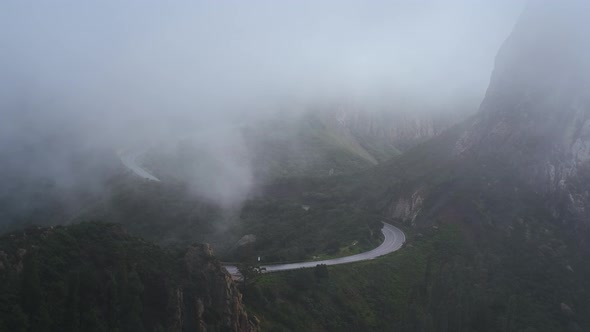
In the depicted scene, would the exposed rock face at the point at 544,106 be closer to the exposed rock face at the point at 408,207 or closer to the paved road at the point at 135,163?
the exposed rock face at the point at 408,207

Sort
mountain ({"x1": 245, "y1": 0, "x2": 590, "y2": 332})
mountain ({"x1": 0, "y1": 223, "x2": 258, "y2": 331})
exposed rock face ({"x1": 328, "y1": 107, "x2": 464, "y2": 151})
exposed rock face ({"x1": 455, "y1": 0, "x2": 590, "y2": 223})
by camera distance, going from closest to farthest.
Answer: mountain ({"x1": 0, "y1": 223, "x2": 258, "y2": 331}) < mountain ({"x1": 245, "y1": 0, "x2": 590, "y2": 332}) < exposed rock face ({"x1": 455, "y1": 0, "x2": 590, "y2": 223}) < exposed rock face ({"x1": 328, "y1": 107, "x2": 464, "y2": 151})

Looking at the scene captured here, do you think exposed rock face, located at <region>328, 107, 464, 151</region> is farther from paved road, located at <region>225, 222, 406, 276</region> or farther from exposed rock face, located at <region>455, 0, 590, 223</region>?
paved road, located at <region>225, 222, 406, 276</region>

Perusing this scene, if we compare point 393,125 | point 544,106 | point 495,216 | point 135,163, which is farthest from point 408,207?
point 393,125

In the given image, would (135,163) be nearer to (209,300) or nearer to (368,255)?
(368,255)

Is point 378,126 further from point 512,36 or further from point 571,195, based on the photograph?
point 571,195

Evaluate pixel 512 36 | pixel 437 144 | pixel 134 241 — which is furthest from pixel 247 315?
pixel 512 36

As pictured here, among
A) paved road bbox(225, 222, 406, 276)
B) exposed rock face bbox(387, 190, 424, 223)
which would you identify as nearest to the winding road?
paved road bbox(225, 222, 406, 276)
